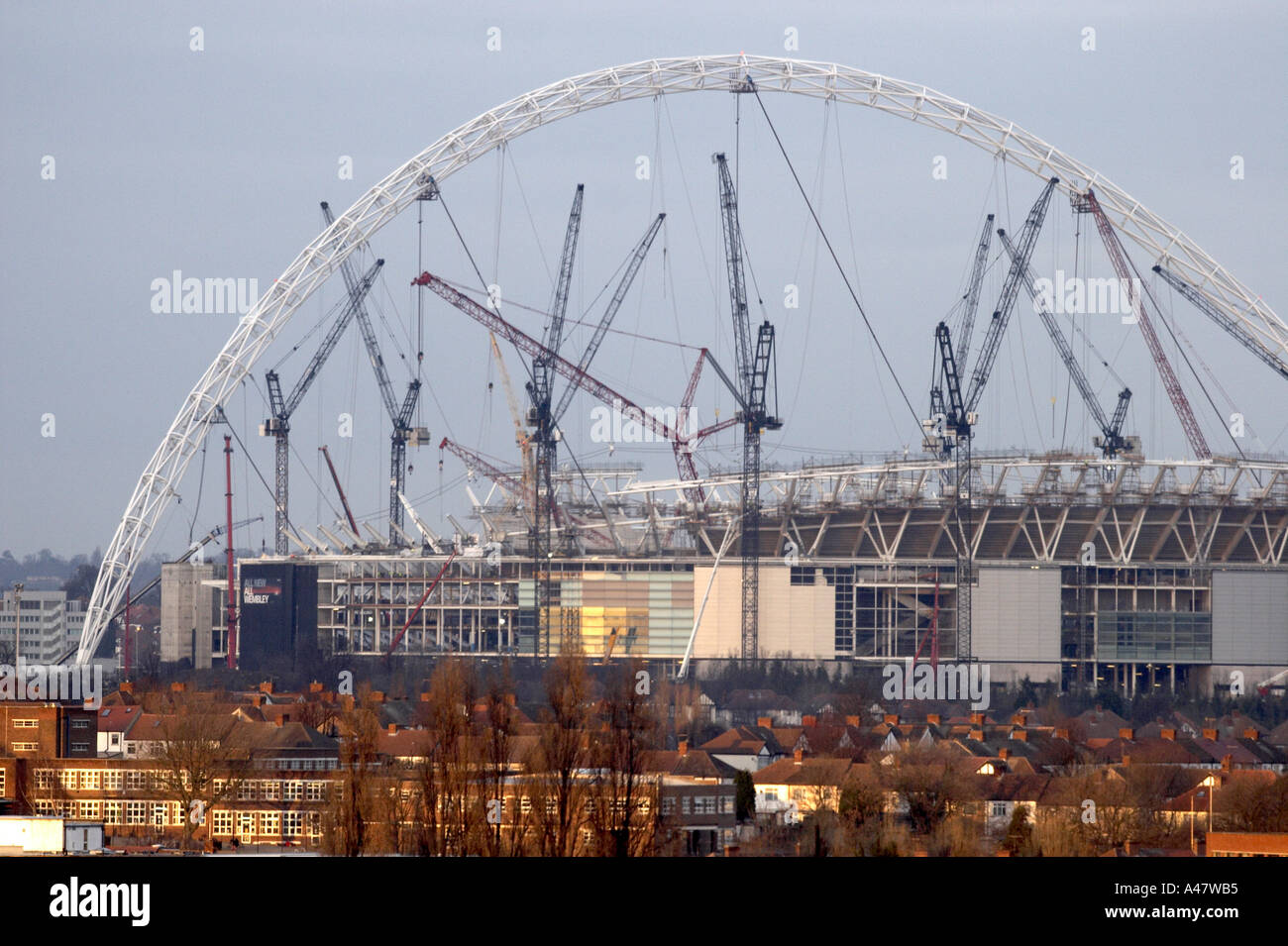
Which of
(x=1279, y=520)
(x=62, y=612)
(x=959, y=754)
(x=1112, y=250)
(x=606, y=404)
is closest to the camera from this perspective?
(x=959, y=754)

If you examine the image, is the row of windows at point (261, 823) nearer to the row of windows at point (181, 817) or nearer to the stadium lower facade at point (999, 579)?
the row of windows at point (181, 817)

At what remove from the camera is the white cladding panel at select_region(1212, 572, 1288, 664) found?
4281 inches

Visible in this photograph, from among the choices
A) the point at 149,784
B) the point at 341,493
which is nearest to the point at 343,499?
the point at 341,493

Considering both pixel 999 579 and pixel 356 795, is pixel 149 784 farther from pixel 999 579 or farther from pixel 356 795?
pixel 999 579

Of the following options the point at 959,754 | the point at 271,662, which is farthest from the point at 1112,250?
the point at 271,662

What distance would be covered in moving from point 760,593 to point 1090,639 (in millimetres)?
17138

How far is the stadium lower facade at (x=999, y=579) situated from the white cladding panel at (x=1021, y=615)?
0.29ft

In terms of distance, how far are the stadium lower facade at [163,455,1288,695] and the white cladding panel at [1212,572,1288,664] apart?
7 cm

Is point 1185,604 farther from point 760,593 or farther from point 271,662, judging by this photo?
point 271,662

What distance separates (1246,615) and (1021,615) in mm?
11633

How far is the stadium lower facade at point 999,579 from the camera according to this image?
108250 mm

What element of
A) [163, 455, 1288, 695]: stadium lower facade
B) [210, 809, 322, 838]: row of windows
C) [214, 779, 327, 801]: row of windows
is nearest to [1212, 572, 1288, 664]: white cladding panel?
[163, 455, 1288, 695]: stadium lower facade

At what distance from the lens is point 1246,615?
10888 cm

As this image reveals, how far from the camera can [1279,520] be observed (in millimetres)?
109562
